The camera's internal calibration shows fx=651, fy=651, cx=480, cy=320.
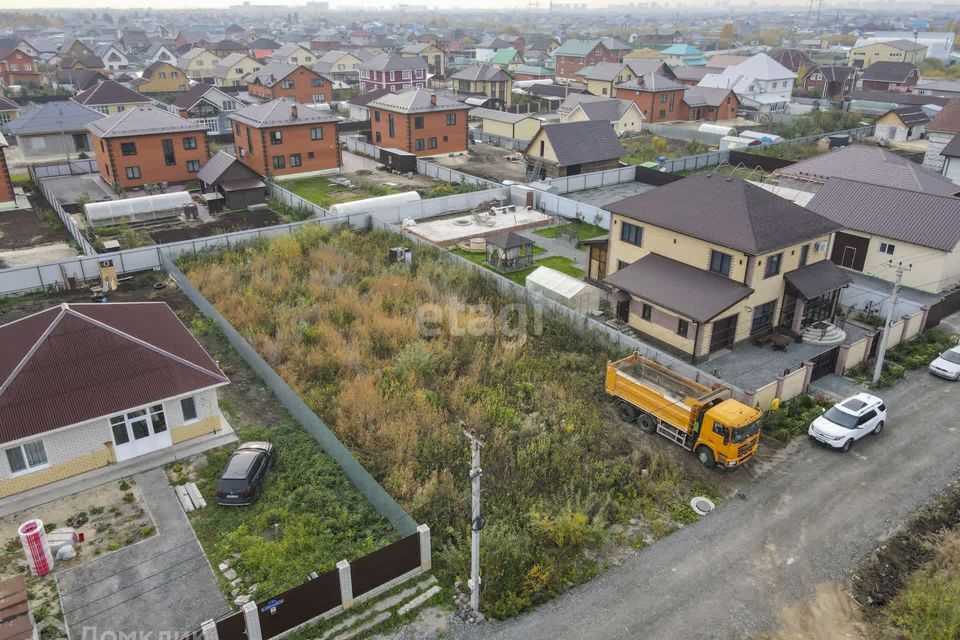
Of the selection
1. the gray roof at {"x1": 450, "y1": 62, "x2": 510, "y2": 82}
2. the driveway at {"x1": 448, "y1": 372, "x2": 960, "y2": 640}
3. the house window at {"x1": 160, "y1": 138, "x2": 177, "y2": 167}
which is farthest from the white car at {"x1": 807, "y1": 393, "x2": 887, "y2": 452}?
the gray roof at {"x1": 450, "y1": 62, "x2": 510, "y2": 82}

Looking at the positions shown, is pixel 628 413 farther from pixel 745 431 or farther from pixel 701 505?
pixel 701 505

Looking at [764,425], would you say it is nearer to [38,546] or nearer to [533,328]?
[533,328]

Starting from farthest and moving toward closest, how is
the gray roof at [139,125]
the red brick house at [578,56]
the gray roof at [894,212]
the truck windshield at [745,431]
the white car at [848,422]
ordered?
the red brick house at [578,56]
the gray roof at [139,125]
the gray roof at [894,212]
the white car at [848,422]
the truck windshield at [745,431]

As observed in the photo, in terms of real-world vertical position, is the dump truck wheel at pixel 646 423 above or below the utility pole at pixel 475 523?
below

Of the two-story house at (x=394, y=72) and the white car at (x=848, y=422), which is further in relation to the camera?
the two-story house at (x=394, y=72)

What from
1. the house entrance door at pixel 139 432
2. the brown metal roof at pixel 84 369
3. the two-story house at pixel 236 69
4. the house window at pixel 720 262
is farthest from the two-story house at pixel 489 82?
the house entrance door at pixel 139 432

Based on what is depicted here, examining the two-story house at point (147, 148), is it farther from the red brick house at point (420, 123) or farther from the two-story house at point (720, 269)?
the two-story house at point (720, 269)

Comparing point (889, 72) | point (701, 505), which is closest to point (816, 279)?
point (701, 505)

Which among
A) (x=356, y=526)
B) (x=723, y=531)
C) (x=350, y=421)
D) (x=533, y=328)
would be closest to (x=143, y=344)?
(x=350, y=421)
